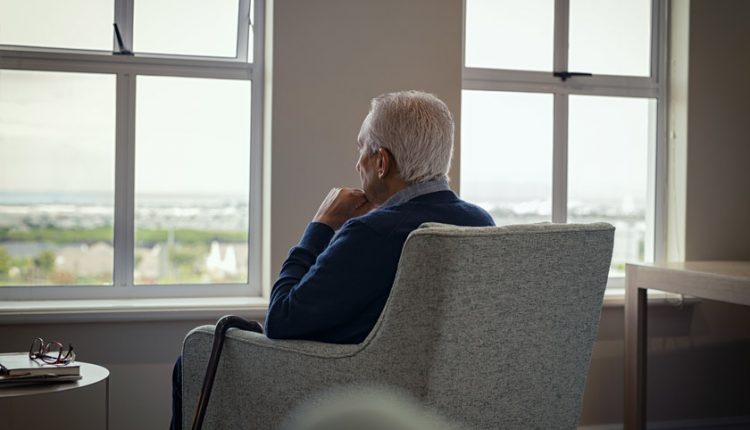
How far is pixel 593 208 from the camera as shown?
3943mm

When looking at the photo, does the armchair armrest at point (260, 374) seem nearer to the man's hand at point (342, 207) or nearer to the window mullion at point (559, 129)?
the man's hand at point (342, 207)

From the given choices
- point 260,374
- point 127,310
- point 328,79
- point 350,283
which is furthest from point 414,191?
point 127,310

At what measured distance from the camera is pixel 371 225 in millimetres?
1775

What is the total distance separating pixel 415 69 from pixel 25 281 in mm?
1801

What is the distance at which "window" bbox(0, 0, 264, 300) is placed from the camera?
3.25 meters

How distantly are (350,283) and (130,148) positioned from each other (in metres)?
1.88

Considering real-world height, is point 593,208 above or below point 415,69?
below

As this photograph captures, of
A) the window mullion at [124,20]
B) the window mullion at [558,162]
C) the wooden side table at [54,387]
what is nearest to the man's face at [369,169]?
the wooden side table at [54,387]

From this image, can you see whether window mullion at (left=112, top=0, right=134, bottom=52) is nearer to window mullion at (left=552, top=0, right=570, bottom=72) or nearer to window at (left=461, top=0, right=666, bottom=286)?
window at (left=461, top=0, right=666, bottom=286)

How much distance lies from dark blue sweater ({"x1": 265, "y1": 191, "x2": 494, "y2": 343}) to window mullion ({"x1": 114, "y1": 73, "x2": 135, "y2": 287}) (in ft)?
5.39

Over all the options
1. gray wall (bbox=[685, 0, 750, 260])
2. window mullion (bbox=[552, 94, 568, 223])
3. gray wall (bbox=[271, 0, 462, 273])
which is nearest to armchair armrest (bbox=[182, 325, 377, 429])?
gray wall (bbox=[271, 0, 462, 273])

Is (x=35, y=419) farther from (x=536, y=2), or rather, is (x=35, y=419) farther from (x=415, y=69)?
(x=536, y=2)

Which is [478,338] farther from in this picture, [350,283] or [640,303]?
[640,303]

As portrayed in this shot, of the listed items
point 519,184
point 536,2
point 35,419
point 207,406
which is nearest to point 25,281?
point 35,419
